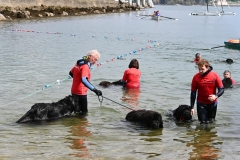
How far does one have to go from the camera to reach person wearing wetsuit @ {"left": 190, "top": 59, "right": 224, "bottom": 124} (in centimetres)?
895

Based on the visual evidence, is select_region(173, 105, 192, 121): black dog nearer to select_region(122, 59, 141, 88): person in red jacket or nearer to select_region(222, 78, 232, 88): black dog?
select_region(122, 59, 141, 88): person in red jacket

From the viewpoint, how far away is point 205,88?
9172mm

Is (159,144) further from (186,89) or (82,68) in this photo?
(186,89)

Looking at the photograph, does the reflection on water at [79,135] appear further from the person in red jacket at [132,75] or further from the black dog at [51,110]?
the person in red jacket at [132,75]

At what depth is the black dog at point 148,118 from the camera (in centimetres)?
941

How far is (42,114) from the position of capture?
31.9 feet

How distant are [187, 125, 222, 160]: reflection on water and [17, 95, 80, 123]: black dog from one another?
116 inches

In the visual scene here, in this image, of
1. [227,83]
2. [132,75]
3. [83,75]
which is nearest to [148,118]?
[83,75]

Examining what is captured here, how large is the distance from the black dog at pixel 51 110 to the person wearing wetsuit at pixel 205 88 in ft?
9.59

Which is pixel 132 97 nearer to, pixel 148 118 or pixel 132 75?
pixel 132 75

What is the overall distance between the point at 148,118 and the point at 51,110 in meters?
2.37

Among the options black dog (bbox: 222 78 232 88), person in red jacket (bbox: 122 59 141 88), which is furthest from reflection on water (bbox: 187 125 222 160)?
black dog (bbox: 222 78 232 88)

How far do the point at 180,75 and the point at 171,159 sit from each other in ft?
39.4

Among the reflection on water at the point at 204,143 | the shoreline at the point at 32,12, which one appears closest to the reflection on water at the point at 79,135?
the reflection on water at the point at 204,143
